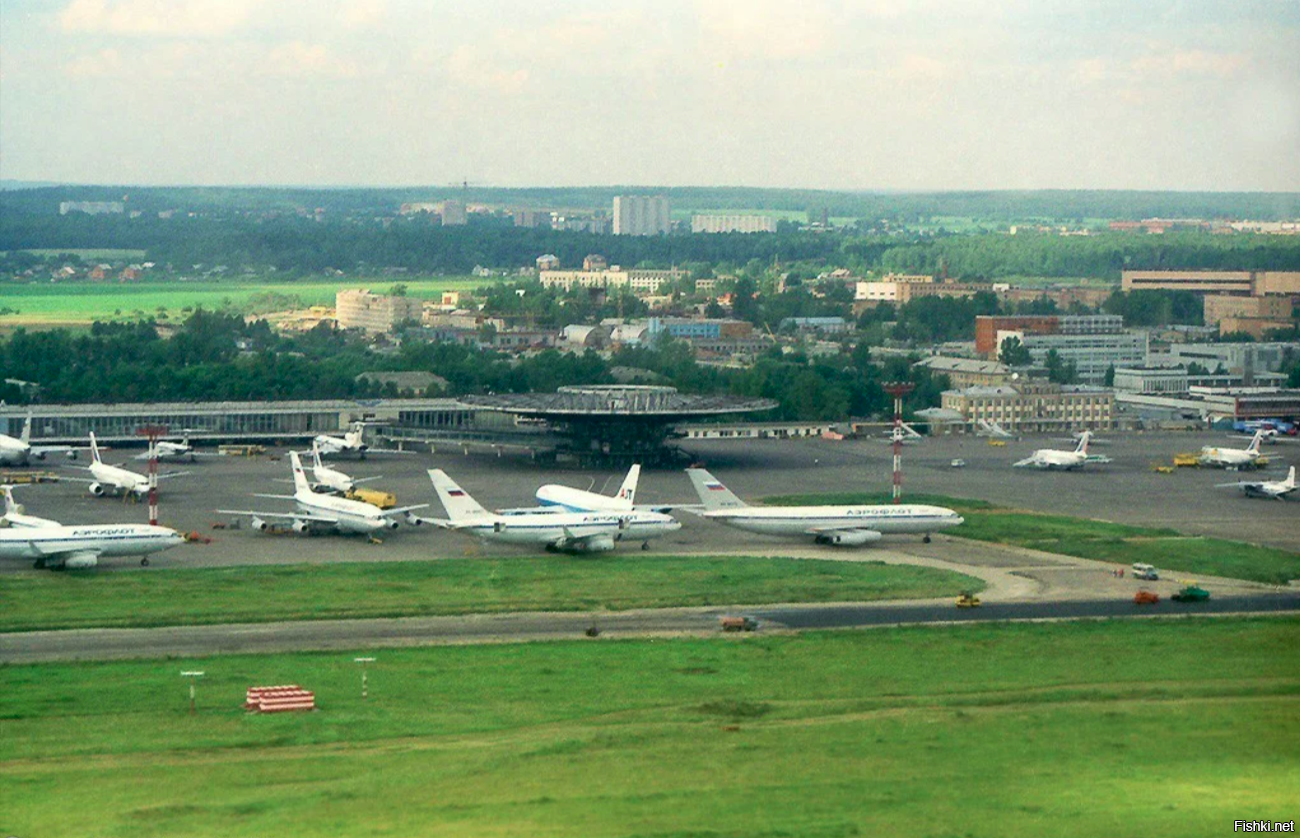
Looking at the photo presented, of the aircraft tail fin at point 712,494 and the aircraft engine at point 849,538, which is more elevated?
the aircraft tail fin at point 712,494

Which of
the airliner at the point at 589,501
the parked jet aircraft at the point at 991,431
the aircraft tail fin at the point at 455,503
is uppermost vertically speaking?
the aircraft tail fin at the point at 455,503

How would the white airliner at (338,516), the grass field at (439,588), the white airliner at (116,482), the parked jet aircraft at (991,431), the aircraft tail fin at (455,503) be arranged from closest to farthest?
the grass field at (439,588)
the aircraft tail fin at (455,503)
the white airliner at (338,516)
the white airliner at (116,482)
the parked jet aircraft at (991,431)

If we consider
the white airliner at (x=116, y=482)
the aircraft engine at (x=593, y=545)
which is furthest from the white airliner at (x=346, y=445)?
the aircraft engine at (x=593, y=545)

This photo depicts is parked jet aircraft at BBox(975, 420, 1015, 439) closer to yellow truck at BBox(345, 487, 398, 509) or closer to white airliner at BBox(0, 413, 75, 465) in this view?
yellow truck at BBox(345, 487, 398, 509)

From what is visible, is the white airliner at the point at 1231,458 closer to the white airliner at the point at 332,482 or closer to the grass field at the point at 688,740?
the white airliner at the point at 332,482

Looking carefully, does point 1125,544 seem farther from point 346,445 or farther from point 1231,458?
point 346,445

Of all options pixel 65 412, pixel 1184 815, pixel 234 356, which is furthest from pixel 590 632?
pixel 234 356

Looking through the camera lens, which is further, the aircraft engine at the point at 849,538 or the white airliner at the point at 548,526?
the aircraft engine at the point at 849,538

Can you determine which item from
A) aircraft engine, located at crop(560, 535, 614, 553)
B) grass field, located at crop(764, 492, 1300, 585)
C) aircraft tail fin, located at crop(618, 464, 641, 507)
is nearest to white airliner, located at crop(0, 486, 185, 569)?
aircraft engine, located at crop(560, 535, 614, 553)
